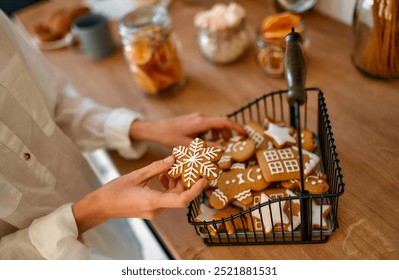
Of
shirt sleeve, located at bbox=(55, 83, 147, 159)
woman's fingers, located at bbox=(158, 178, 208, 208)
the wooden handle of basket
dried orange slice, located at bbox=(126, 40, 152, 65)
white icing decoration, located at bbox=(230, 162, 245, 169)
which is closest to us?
the wooden handle of basket

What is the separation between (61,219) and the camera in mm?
697

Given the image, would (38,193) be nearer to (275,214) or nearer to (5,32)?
(5,32)

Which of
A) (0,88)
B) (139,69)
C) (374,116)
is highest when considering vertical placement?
(0,88)

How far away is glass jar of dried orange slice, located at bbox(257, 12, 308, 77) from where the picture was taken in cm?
96

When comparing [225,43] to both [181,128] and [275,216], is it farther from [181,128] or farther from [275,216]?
[275,216]

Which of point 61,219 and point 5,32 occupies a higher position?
point 5,32

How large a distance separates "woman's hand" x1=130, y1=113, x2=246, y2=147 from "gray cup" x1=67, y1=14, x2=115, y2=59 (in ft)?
1.46

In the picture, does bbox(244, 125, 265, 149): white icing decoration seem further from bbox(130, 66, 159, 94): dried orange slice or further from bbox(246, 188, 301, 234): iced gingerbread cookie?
bbox(130, 66, 159, 94): dried orange slice

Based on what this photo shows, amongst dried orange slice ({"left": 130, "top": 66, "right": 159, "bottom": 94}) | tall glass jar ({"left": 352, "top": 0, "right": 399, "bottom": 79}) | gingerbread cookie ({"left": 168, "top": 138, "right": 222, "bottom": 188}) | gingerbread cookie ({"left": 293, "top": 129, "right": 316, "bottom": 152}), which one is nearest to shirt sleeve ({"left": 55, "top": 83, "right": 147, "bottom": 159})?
dried orange slice ({"left": 130, "top": 66, "right": 159, "bottom": 94})

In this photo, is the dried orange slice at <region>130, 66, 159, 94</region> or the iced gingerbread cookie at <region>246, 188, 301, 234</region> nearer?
the iced gingerbread cookie at <region>246, 188, 301, 234</region>

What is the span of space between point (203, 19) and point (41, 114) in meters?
0.48

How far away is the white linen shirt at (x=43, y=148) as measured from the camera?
70 centimetres

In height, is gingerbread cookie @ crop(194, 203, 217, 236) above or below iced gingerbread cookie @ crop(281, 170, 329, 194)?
below
